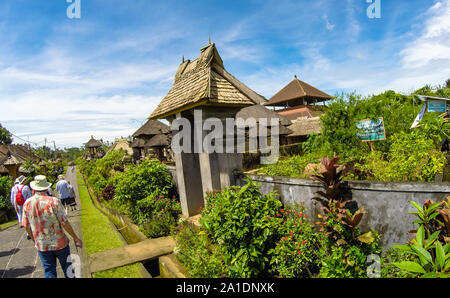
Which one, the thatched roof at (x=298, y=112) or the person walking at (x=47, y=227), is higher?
the thatched roof at (x=298, y=112)

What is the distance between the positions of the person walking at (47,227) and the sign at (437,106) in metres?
11.5

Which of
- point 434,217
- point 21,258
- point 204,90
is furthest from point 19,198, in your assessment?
point 434,217

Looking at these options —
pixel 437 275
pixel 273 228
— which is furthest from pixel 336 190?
pixel 437 275

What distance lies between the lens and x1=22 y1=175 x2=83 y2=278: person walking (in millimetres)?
3676

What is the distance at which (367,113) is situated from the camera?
22.8 feet

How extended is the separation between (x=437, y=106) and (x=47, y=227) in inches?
500

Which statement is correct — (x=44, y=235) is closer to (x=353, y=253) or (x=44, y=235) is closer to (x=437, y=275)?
(x=353, y=253)

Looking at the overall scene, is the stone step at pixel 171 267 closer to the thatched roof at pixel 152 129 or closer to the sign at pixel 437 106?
the sign at pixel 437 106

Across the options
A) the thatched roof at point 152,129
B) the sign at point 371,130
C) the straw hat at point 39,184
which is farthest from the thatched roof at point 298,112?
the straw hat at point 39,184

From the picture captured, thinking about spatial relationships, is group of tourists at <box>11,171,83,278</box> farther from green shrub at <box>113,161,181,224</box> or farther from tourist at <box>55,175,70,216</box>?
tourist at <box>55,175,70,216</box>

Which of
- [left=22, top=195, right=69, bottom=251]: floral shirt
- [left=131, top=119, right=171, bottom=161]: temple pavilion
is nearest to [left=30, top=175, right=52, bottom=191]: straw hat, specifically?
[left=22, top=195, right=69, bottom=251]: floral shirt

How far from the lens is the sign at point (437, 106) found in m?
8.27

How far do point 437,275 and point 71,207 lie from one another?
13.5m

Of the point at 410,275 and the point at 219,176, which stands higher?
the point at 219,176
